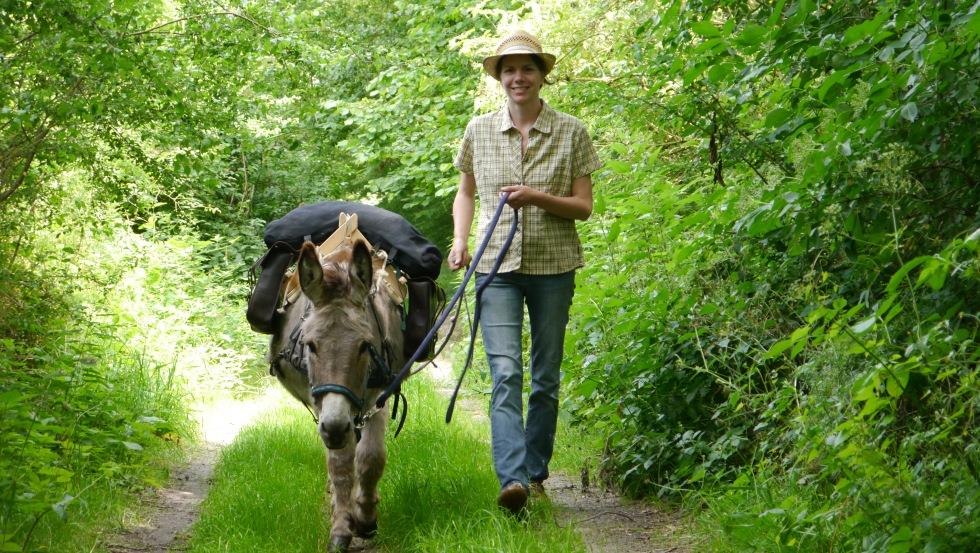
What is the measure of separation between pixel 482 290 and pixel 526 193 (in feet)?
1.82

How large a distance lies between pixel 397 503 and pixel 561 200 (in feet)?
6.57

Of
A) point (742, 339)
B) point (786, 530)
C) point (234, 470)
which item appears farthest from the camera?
point (234, 470)

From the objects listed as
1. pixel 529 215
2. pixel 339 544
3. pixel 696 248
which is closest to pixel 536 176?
pixel 529 215

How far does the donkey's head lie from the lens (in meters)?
4.83

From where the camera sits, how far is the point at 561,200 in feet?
17.0

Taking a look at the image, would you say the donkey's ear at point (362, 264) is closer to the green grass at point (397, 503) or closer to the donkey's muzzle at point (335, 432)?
the donkey's muzzle at point (335, 432)

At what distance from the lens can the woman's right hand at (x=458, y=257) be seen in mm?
5312

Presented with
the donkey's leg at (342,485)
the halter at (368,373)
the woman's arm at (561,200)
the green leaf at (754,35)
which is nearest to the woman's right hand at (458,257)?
the woman's arm at (561,200)

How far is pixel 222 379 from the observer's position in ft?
45.1

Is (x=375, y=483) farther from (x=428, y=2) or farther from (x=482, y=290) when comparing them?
(x=428, y=2)

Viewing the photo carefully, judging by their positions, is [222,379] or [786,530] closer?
[786,530]

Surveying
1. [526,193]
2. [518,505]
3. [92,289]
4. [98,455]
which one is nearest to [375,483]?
[518,505]

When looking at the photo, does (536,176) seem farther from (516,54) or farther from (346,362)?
(346,362)

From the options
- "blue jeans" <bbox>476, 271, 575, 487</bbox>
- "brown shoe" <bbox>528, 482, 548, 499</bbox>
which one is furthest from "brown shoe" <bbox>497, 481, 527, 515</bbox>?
"brown shoe" <bbox>528, 482, 548, 499</bbox>
